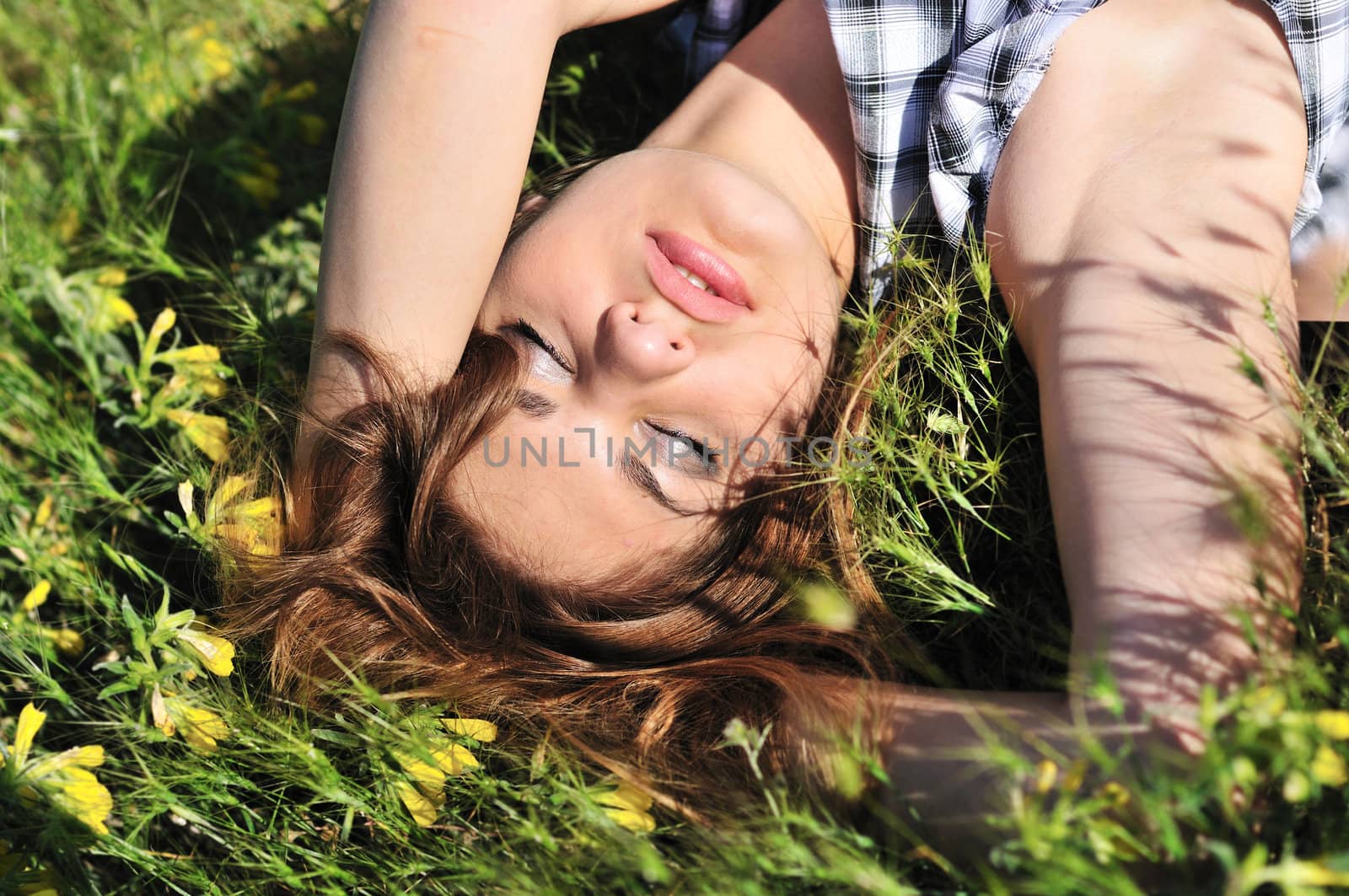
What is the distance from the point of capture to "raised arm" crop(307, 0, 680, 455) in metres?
1.64

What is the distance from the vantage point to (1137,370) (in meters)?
1.44

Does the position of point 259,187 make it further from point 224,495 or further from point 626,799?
point 626,799

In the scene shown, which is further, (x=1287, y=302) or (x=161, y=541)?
(x=161, y=541)

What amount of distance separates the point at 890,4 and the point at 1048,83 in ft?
1.16

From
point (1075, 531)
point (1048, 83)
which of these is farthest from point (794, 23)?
point (1075, 531)

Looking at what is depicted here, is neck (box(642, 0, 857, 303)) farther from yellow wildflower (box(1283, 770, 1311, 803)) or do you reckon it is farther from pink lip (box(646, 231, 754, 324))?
yellow wildflower (box(1283, 770, 1311, 803))

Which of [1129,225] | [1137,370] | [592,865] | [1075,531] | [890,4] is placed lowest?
[592,865]

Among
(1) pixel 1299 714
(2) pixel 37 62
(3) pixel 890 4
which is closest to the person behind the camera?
(1) pixel 1299 714

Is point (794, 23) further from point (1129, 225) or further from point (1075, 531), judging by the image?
point (1075, 531)

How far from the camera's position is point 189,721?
1.63 metres

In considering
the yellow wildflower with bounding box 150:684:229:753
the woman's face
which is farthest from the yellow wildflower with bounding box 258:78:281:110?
the yellow wildflower with bounding box 150:684:229:753

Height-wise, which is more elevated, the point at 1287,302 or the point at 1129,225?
the point at 1129,225

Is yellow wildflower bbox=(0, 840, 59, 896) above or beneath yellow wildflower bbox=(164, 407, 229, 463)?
beneath

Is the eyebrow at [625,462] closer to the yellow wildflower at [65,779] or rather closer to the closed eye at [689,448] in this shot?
the closed eye at [689,448]
